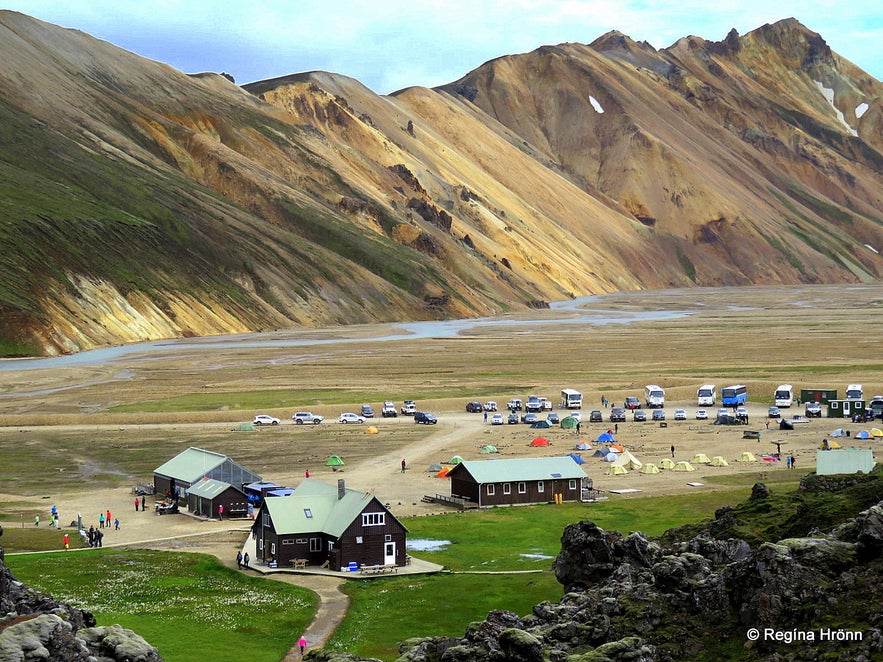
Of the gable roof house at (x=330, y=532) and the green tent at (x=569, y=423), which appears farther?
the green tent at (x=569, y=423)

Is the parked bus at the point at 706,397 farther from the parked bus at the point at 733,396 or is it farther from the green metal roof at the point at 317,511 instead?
the green metal roof at the point at 317,511

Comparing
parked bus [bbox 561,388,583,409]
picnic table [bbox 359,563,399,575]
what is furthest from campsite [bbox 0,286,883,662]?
picnic table [bbox 359,563,399,575]

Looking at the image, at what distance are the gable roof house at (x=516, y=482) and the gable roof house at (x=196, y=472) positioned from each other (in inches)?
536

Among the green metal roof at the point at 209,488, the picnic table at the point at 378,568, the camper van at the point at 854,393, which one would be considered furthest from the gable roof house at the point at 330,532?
the camper van at the point at 854,393

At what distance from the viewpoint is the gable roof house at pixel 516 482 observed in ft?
245

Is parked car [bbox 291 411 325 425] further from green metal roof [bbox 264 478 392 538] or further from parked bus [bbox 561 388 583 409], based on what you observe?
green metal roof [bbox 264 478 392 538]

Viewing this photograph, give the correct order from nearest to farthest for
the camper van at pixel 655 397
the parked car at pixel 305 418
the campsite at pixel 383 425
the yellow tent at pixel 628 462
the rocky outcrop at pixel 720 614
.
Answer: the rocky outcrop at pixel 720 614
the campsite at pixel 383 425
the yellow tent at pixel 628 462
the parked car at pixel 305 418
the camper van at pixel 655 397

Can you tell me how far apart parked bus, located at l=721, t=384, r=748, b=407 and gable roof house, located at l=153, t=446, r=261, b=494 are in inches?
2167

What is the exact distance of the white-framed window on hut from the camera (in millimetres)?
58156

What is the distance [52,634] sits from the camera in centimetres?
2830

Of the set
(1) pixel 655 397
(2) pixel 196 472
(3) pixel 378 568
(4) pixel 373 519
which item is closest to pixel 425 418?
(1) pixel 655 397

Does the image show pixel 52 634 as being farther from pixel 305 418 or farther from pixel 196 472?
pixel 305 418

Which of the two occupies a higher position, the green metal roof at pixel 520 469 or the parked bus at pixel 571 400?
the parked bus at pixel 571 400

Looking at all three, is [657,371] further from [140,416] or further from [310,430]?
[140,416]
